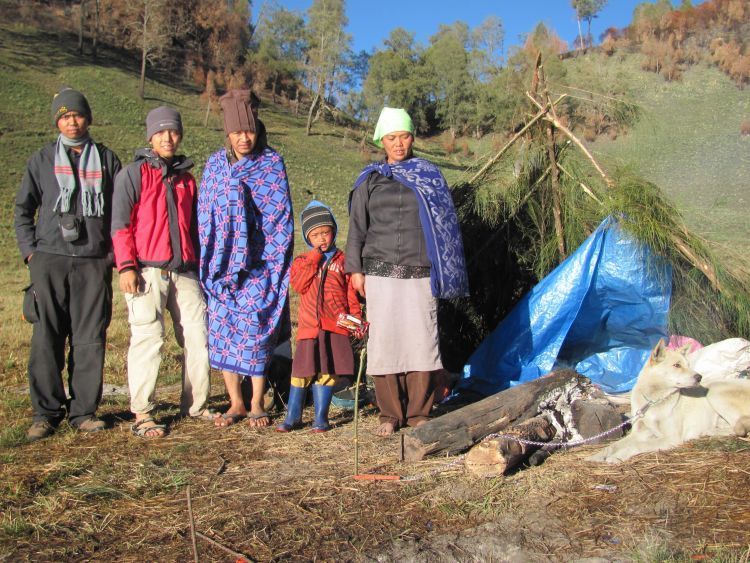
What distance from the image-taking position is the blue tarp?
14.7 feet

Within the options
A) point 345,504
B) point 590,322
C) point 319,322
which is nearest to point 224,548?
point 345,504

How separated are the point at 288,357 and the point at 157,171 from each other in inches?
Answer: 61.1

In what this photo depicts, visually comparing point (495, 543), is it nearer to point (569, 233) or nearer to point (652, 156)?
point (569, 233)

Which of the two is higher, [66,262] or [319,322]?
[66,262]

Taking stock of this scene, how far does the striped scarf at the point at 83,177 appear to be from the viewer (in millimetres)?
4039

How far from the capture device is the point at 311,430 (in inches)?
163

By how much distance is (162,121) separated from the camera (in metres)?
4.09

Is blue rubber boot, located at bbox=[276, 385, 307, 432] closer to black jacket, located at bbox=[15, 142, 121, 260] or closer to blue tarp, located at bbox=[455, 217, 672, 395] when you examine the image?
blue tarp, located at bbox=[455, 217, 672, 395]

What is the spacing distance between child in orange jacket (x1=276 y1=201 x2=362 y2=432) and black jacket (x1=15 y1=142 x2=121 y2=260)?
3.99ft

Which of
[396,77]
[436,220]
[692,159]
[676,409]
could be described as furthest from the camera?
[396,77]

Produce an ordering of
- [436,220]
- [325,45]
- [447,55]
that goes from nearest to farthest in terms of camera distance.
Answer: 1. [436,220]
2. [447,55]
3. [325,45]

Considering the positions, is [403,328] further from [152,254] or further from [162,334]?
[152,254]

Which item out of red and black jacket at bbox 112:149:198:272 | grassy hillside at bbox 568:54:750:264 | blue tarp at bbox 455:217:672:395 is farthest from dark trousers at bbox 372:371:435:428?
grassy hillside at bbox 568:54:750:264

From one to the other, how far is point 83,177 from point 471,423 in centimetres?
272
